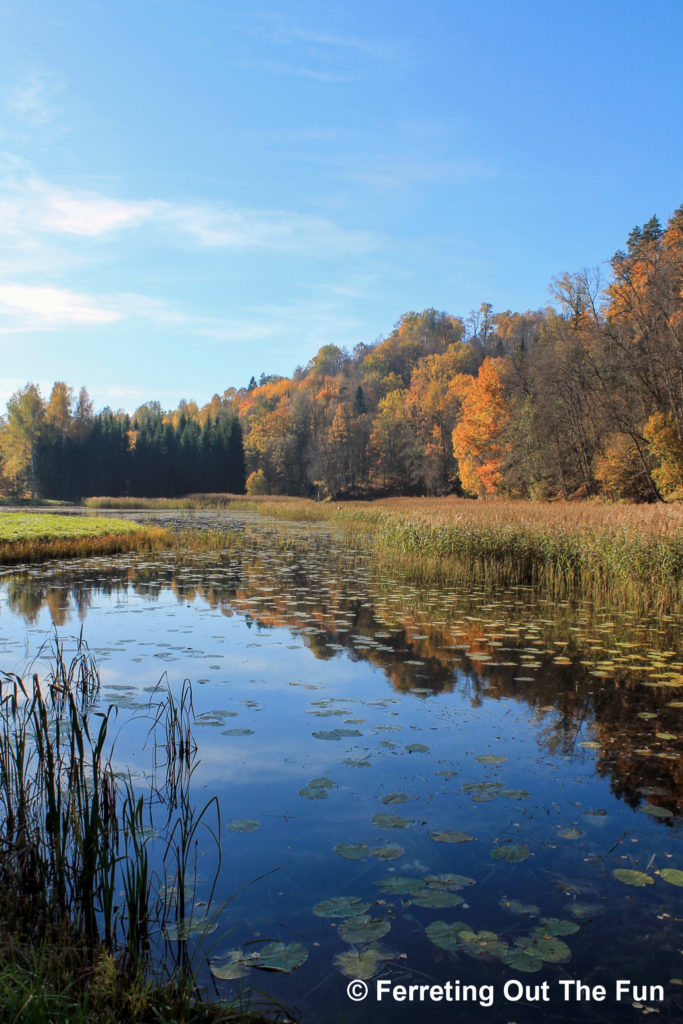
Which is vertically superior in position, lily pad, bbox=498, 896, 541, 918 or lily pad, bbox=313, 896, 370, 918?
lily pad, bbox=313, 896, 370, 918

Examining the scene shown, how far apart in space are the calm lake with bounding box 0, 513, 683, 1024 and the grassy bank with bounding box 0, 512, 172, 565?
7690mm

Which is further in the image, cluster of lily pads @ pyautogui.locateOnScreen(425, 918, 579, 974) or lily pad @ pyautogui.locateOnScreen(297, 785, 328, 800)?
lily pad @ pyautogui.locateOnScreen(297, 785, 328, 800)

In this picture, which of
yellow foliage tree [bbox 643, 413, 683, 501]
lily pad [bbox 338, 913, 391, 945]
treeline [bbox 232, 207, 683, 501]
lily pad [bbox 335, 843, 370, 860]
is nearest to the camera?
lily pad [bbox 338, 913, 391, 945]

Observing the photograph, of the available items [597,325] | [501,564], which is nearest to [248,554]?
[501,564]

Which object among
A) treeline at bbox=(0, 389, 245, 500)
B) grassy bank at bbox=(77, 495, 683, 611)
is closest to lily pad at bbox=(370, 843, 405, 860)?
grassy bank at bbox=(77, 495, 683, 611)

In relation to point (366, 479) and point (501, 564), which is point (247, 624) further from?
point (366, 479)

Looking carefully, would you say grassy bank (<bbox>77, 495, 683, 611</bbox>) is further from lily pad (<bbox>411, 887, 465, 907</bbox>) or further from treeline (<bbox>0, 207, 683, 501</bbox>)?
treeline (<bbox>0, 207, 683, 501</bbox>)

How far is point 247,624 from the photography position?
8812 mm

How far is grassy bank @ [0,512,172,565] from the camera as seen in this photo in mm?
15844

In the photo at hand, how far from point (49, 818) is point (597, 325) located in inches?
1188

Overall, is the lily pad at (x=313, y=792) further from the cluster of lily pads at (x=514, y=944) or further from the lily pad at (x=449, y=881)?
the cluster of lily pads at (x=514, y=944)

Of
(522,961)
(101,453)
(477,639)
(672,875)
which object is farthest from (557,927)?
(101,453)
